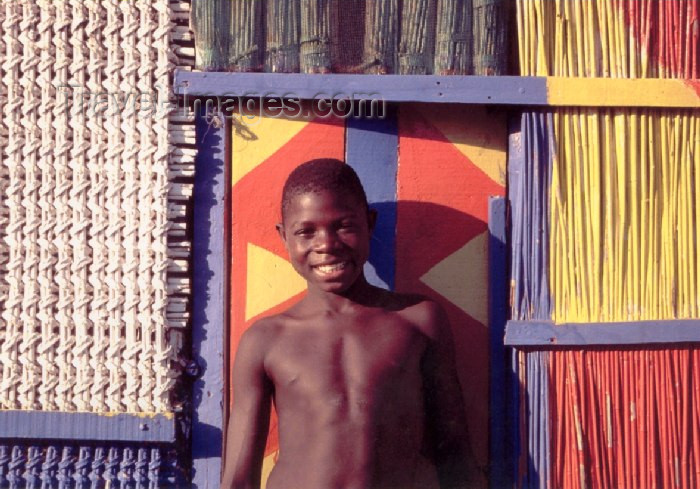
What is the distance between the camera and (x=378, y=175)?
6.14ft

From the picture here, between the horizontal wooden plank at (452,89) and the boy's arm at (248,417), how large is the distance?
0.65m

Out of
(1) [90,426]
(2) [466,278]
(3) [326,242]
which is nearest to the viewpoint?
(3) [326,242]

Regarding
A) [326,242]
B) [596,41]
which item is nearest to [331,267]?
[326,242]

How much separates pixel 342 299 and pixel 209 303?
41cm

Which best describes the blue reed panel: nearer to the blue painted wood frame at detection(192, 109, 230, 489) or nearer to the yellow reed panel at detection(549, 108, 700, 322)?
the yellow reed panel at detection(549, 108, 700, 322)

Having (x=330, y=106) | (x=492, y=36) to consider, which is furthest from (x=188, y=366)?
(x=492, y=36)

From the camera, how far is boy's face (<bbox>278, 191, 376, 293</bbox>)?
1.55 metres

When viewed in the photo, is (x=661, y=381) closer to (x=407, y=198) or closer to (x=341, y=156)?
(x=407, y=198)

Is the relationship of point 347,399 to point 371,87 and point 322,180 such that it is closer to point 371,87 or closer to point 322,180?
point 322,180

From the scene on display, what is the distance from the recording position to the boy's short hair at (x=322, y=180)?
1571 millimetres

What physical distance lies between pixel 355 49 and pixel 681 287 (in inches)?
42.8

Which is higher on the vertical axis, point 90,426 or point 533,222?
point 533,222

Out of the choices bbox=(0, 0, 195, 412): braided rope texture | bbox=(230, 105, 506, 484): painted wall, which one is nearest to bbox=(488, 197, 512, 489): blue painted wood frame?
bbox=(230, 105, 506, 484): painted wall

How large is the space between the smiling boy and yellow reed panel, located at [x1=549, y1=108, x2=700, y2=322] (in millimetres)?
430
